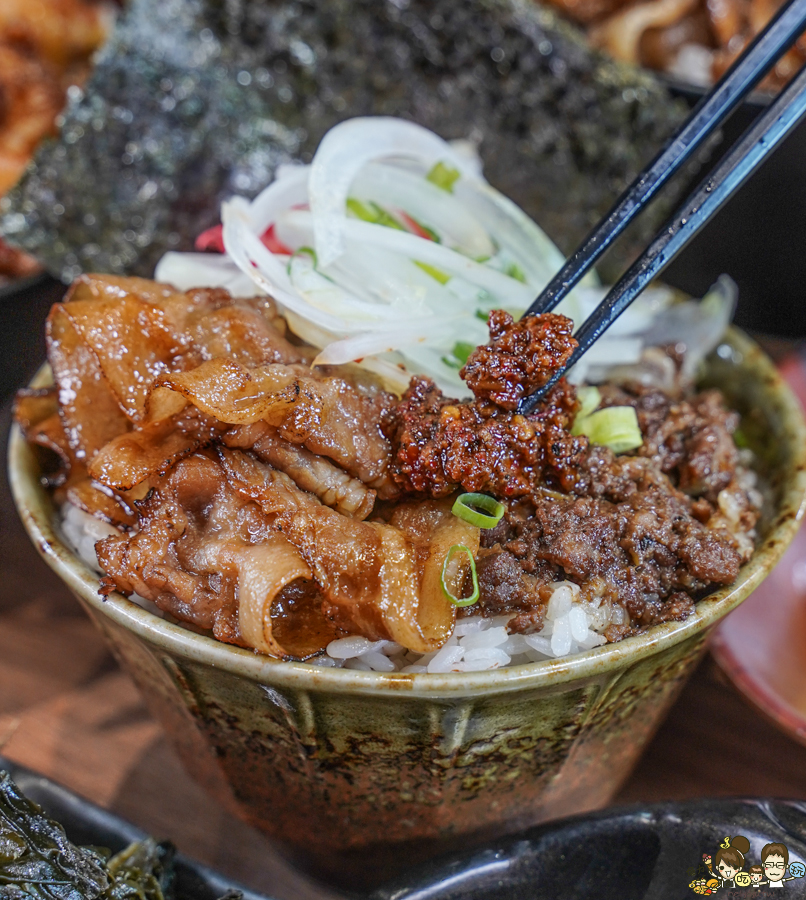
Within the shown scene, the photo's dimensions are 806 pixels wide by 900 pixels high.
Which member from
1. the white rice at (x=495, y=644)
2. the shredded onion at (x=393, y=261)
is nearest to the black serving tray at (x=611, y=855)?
the white rice at (x=495, y=644)

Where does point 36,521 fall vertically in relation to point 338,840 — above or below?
above

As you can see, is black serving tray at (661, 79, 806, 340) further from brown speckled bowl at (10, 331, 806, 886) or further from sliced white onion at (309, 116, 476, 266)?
brown speckled bowl at (10, 331, 806, 886)

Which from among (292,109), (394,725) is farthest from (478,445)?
(292,109)

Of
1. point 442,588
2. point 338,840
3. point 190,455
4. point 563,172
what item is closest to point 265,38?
point 563,172

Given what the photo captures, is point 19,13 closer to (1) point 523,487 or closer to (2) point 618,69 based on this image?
(2) point 618,69

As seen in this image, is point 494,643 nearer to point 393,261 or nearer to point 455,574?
point 455,574

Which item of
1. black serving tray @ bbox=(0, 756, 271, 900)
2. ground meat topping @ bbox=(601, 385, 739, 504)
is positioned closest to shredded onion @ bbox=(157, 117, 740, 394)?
ground meat topping @ bbox=(601, 385, 739, 504)
